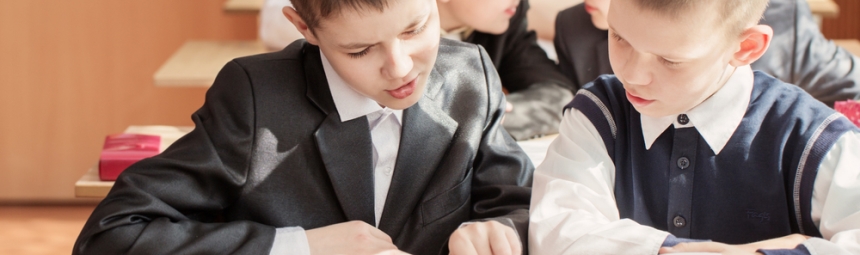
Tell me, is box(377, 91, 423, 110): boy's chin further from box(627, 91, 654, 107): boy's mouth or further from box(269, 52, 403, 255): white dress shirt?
box(627, 91, 654, 107): boy's mouth

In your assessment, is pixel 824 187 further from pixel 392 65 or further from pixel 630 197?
pixel 392 65

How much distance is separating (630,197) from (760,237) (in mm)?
162

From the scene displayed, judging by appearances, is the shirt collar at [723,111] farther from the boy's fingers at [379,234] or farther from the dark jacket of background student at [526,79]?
the dark jacket of background student at [526,79]

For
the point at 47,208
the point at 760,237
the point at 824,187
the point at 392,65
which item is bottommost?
the point at 47,208

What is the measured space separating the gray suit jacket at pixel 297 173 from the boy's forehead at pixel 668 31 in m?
0.27

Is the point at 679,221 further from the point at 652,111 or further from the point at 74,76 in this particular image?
the point at 74,76

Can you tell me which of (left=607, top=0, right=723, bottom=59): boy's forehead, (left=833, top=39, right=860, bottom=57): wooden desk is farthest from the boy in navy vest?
(left=833, top=39, right=860, bottom=57): wooden desk

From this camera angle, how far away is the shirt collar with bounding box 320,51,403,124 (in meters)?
1.25

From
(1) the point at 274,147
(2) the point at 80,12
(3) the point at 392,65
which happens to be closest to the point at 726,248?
→ (3) the point at 392,65

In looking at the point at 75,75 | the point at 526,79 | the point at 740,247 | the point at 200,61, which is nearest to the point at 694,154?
the point at 740,247

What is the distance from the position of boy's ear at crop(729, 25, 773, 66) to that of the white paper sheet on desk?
53cm

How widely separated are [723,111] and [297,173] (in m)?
0.52

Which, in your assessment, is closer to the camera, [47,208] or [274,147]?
[274,147]

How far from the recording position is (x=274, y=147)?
124 centimetres
